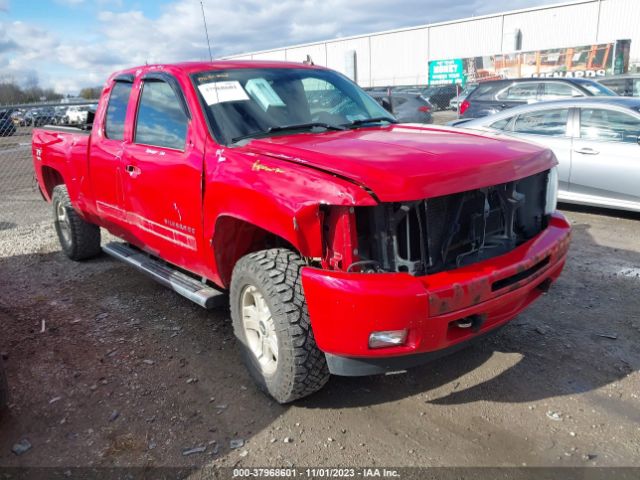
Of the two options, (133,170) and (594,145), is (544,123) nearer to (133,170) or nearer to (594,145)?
(594,145)

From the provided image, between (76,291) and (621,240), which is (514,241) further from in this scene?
(76,291)

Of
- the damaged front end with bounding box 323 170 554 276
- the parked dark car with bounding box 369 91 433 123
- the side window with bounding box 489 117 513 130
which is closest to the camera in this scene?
the damaged front end with bounding box 323 170 554 276

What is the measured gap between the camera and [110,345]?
3990mm

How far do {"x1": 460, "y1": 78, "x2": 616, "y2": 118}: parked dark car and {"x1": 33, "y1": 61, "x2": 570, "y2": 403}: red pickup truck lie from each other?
26.4 ft

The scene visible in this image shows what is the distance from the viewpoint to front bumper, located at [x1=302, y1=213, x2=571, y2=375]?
2.47 meters

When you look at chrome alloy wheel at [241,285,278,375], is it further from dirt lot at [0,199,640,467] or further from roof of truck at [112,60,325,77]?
roof of truck at [112,60,325,77]

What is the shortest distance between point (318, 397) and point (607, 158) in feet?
16.9

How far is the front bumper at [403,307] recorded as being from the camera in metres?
2.47

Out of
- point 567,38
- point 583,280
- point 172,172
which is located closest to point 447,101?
point 567,38

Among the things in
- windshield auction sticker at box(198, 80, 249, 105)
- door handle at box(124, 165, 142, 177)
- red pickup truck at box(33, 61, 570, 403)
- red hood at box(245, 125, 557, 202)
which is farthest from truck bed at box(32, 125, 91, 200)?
red hood at box(245, 125, 557, 202)

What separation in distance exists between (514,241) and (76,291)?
4.03 m

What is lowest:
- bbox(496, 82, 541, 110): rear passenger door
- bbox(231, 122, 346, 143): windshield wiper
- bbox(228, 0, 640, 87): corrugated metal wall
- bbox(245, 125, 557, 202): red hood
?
bbox(496, 82, 541, 110): rear passenger door

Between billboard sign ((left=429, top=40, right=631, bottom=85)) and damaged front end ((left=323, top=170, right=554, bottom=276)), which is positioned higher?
billboard sign ((left=429, top=40, right=631, bottom=85))

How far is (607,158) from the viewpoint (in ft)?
21.2
